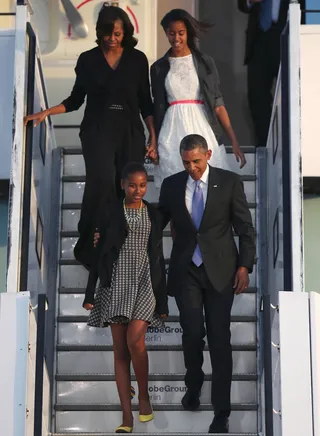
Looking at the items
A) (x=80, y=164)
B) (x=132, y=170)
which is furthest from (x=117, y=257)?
(x=80, y=164)

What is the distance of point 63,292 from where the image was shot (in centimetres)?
838

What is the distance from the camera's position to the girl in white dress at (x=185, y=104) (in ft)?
25.7

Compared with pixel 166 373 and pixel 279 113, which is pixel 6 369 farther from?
pixel 279 113

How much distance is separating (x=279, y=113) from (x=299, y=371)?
74.8 inches

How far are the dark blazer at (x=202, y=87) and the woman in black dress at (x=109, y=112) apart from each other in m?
0.11

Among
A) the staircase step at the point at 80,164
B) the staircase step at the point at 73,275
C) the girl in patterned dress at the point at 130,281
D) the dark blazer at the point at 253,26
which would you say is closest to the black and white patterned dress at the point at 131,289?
the girl in patterned dress at the point at 130,281

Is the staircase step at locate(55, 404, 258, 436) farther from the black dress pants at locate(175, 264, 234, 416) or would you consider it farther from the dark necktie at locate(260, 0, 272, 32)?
the dark necktie at locate(260, 0, 272, 32)

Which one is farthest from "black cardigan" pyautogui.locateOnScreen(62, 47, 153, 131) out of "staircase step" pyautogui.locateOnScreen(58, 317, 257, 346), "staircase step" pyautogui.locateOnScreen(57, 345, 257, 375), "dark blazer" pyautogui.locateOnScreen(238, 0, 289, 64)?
"dark blazer" pyautogui.locateOnScreen(238, 0, 289, 64)

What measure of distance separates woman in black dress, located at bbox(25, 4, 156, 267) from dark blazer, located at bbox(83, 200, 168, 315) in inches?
27.7

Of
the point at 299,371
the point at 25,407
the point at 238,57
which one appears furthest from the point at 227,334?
the point at 238,57

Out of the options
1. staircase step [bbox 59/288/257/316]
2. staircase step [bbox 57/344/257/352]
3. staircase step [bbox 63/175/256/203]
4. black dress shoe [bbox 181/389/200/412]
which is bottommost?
black dress shoe [bbox 181/389/200/412]

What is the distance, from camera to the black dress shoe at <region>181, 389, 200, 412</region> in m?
7.48

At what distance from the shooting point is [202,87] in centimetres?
789

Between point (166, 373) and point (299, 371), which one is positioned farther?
point (166, 373)
